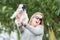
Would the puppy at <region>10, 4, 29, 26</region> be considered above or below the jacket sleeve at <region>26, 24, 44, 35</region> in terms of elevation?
above

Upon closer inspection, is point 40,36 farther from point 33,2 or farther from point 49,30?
point 33,2

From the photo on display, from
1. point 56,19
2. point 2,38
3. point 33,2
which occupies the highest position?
point 33,2

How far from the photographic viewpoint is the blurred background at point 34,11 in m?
1.62

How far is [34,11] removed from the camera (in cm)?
163

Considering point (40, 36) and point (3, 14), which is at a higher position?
point (3, 14)

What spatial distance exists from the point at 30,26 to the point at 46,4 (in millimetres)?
184

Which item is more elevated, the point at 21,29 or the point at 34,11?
the point at 34,11

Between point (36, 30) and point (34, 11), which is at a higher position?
point (34, 11)

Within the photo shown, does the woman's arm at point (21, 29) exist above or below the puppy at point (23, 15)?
below

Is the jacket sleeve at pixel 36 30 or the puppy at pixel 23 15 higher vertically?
the puppy at pixel 23 15

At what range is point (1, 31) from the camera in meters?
1.63

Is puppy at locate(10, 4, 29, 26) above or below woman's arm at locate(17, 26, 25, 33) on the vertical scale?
above

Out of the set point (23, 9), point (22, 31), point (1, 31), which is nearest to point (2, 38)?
point (1, 31)

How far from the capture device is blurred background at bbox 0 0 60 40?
1618mm
